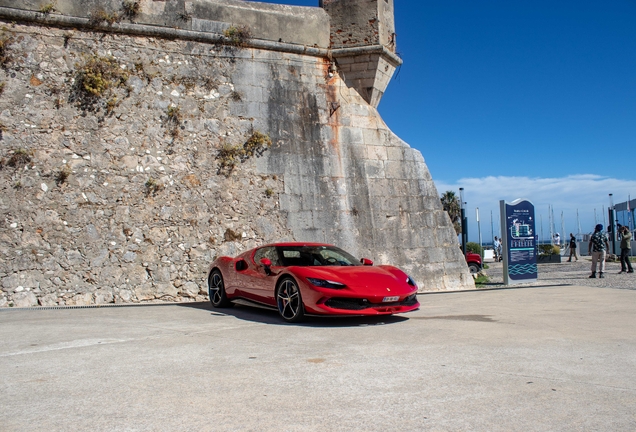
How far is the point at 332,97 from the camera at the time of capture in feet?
44.3

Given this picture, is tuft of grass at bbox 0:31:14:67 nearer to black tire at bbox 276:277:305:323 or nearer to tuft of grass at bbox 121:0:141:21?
tuft of grass at bbox 121:0:141:21

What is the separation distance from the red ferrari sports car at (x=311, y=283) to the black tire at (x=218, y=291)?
0.7 inches

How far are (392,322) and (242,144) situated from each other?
20.8 ft

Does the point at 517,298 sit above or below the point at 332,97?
below

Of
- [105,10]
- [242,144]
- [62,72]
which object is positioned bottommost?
[242,144]

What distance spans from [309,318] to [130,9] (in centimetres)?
820

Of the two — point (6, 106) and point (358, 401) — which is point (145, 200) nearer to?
point (6, 106)

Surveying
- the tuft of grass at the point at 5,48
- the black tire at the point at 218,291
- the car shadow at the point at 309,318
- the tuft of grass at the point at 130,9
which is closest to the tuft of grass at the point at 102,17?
the tuft of grass at the point at 130,9

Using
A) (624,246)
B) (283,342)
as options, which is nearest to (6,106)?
(283,342)

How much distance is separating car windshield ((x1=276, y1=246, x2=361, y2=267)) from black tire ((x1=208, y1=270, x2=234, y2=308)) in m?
1.48

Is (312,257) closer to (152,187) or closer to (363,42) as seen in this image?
(152,187)

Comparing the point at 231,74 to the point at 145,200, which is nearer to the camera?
the point at 145,200

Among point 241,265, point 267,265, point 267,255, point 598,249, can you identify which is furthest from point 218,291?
point 598,249

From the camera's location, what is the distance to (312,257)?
8.52 metres
